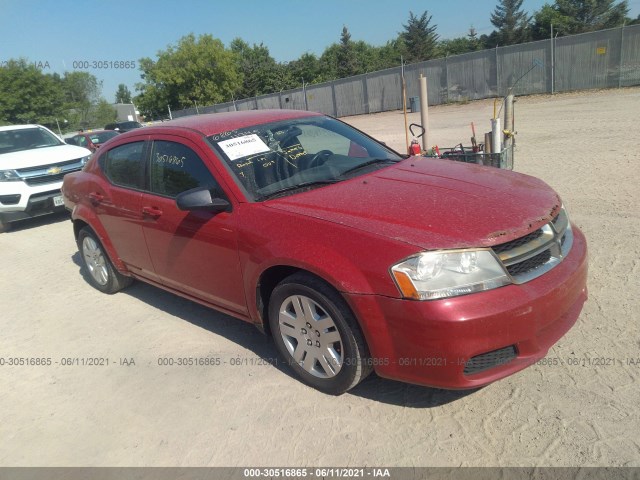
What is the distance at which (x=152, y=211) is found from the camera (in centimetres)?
390

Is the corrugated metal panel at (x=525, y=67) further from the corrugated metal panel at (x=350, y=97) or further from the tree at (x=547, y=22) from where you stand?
the tree at (x=547, y=22)

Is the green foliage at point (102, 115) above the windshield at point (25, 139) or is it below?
above

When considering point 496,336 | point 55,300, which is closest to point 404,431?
point 496,336

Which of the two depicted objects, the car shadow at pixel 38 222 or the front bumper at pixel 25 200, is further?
the car shadow at pixel 38 222

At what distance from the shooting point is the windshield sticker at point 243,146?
3494 mm

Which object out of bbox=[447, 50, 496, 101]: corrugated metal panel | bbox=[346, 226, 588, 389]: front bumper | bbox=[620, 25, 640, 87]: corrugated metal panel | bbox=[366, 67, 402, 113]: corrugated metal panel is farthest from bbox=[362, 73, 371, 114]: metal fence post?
bbox=[346, 226, 588, 389]: front bumper

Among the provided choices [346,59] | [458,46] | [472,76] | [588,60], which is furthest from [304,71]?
[588,60]

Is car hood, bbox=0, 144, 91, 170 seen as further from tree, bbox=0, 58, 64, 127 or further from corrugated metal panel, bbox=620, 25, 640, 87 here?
tree, bbox=0, 58, 64, 127

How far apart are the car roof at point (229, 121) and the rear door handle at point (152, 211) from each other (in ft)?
2.14

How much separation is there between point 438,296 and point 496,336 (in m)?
0.36

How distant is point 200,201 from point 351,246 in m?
1.13

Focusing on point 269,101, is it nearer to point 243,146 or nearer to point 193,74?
point 193,74

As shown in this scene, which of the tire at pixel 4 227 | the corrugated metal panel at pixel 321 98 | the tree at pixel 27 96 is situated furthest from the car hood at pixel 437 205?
the tree at pixel 27 96

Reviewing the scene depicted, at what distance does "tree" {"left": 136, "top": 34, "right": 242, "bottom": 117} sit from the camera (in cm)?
5319
